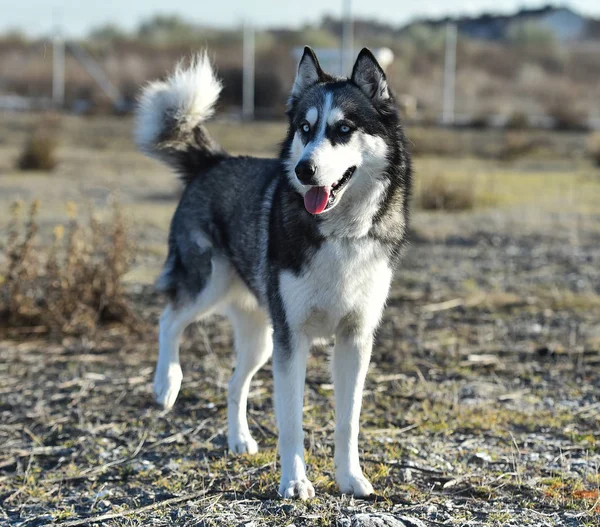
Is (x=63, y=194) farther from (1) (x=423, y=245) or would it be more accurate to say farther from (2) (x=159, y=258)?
(1) (x=423, y=245)

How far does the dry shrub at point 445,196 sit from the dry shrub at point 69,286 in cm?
606

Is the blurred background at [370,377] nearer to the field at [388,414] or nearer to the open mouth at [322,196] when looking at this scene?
the field at [388,414]

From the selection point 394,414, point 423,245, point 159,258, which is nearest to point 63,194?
point 159,258

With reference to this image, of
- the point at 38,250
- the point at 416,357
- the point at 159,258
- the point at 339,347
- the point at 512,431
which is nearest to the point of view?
the point at 339,347

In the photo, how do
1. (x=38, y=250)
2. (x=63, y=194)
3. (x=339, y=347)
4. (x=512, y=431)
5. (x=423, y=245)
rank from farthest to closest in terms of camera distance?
(x=63, y=194)
(x=423, y=245)
(x=38, y=250)
(x=512, y=431)
(x=339, y=347)

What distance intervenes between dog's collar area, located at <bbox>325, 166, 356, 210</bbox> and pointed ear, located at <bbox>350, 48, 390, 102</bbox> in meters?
0.44

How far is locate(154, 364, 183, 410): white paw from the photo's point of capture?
5102 millimetres

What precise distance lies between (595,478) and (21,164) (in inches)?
555

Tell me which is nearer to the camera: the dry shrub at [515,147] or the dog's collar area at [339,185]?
the dog's collar area at [339,185]

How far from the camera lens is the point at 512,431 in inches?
202

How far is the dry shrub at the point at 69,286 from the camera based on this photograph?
22.8ft

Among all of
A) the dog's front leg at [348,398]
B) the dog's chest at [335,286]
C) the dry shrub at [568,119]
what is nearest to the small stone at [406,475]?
the dog's front leg at [348,398]

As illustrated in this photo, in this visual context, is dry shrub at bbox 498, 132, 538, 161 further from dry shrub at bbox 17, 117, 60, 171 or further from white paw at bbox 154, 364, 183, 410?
white paw at bbox 154, 364, 183, 410

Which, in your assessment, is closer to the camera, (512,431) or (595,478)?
(595,478)
